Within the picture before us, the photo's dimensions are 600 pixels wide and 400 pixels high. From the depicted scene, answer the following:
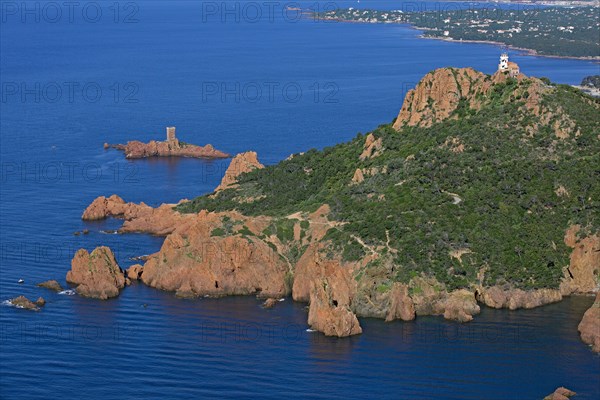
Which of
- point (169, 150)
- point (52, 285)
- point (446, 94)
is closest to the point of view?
point (52, 285)

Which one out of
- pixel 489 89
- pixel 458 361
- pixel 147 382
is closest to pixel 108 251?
pixel 147 382

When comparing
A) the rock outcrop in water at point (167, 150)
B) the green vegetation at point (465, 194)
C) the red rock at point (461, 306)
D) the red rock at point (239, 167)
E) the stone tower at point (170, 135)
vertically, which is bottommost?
the rock outcrop in water at point (167, 150)

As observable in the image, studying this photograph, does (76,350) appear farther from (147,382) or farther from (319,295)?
(319,295)

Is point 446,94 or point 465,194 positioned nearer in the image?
point 465,194

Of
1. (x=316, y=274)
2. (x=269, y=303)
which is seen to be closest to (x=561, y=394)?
(x=316, y=274)

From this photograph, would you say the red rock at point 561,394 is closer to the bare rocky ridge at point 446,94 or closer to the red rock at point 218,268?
the red rock at point 218,268

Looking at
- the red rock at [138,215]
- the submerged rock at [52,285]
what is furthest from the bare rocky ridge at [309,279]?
the red rock at [138,215]

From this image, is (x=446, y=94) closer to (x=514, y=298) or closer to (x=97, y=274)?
(x=514, y=298)
